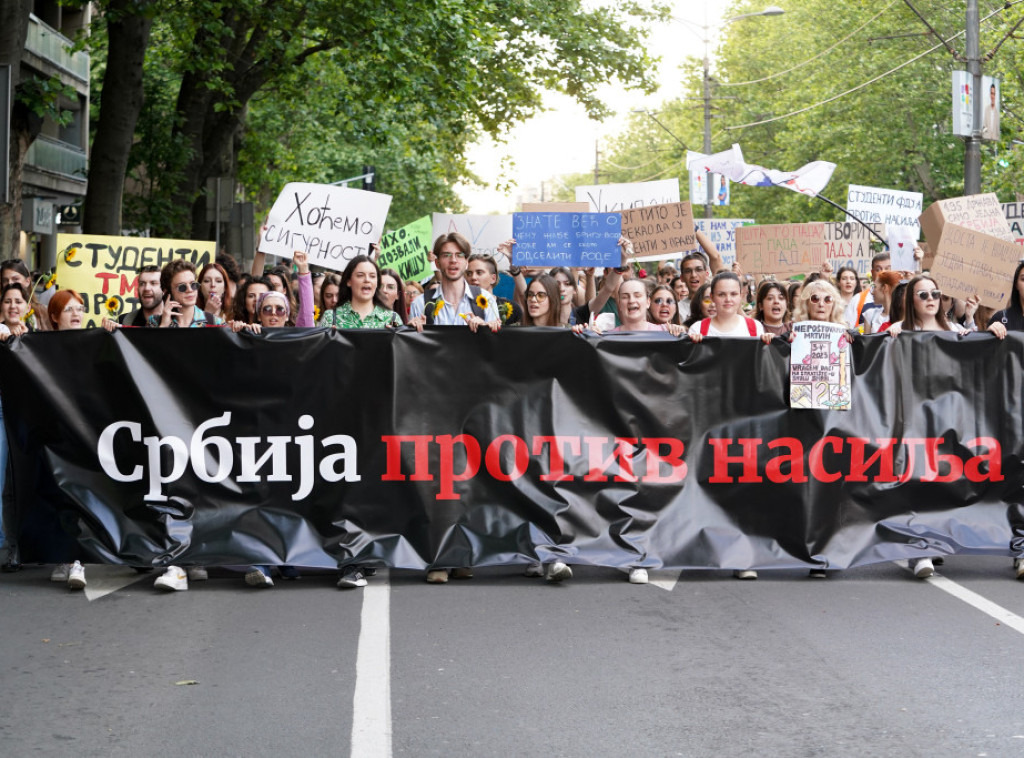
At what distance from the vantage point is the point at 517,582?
8.51 m

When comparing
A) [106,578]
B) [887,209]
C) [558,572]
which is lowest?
[106,578]

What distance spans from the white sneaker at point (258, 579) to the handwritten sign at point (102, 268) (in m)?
4.22

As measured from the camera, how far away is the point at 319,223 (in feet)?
39.4

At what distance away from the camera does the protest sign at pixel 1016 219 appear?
48.7ft

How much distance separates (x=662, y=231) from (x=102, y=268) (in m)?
4.70

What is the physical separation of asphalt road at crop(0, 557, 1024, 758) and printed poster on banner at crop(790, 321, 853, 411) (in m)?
1.02

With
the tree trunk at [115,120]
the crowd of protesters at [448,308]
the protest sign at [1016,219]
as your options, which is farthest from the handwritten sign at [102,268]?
the tree trunk at [115,120]

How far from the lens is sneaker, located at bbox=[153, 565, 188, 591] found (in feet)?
26.6

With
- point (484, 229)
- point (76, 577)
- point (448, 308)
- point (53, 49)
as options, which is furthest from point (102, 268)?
point (53, 49)

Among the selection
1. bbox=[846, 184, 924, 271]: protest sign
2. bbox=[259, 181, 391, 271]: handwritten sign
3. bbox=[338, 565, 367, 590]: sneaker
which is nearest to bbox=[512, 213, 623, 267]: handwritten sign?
bbox=[259, 181, 391, 271]: handwritten sign

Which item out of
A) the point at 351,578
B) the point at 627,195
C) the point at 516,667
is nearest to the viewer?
the point at 516,667

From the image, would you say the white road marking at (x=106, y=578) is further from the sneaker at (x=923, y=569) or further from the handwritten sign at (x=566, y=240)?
the sneaker at (x=923, y=569)

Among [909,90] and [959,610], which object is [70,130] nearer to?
[909,90]

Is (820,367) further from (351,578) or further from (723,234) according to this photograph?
(723,234)
